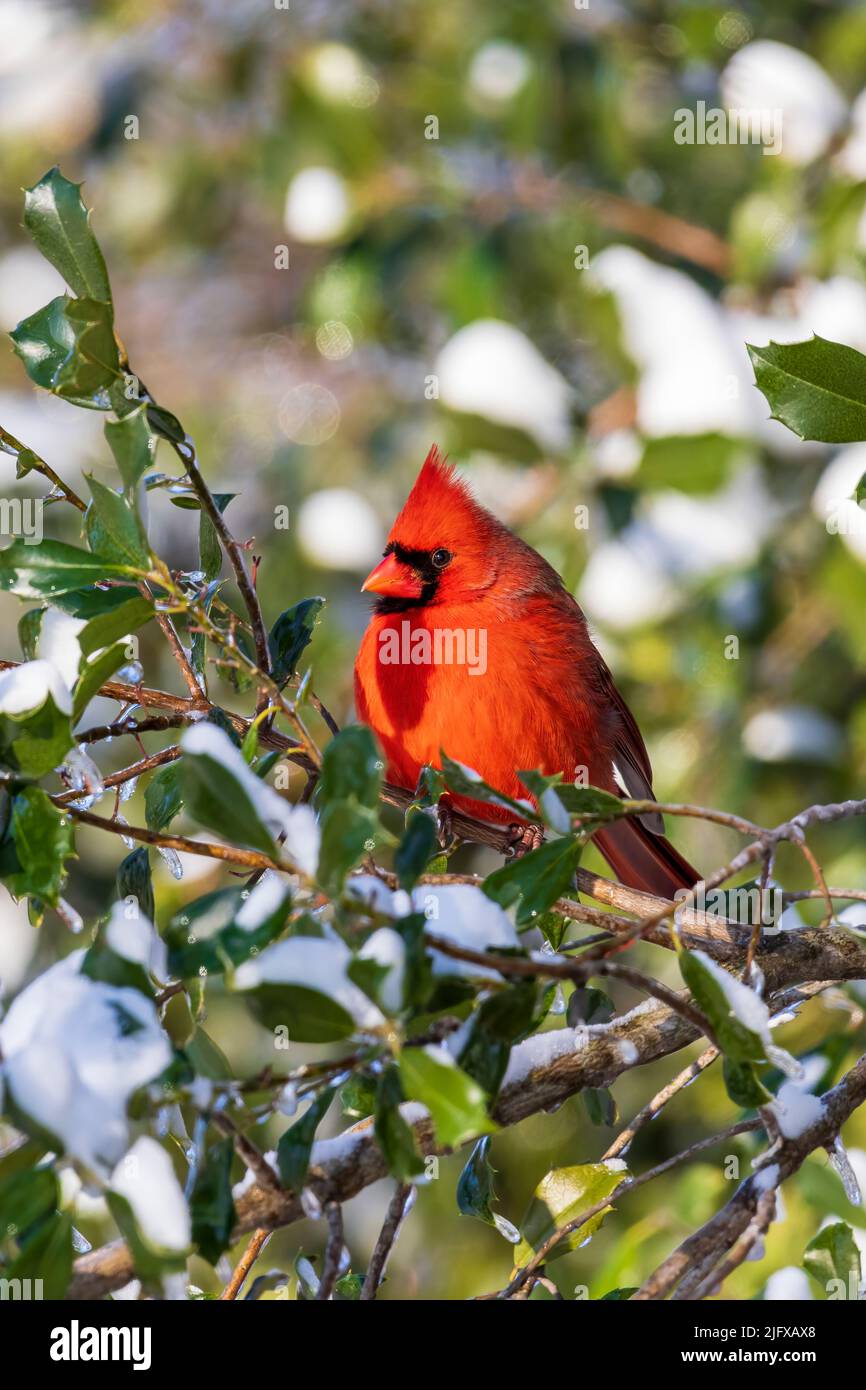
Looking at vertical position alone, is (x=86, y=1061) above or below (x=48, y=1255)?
above

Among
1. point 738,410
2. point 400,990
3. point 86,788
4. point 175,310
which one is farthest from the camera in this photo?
point 175,310

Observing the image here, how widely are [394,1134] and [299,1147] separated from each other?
157 millimetres

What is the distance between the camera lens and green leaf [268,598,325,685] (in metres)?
1.58

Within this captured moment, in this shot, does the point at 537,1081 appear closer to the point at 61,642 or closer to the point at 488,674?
the point at 61,642

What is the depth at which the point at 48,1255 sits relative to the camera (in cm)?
108

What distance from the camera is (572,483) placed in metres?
3.28

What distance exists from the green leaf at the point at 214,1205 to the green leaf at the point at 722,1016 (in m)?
0.39

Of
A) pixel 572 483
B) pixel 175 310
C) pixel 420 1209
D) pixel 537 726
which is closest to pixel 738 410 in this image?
pixel 572 483

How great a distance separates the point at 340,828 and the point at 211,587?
46 cm

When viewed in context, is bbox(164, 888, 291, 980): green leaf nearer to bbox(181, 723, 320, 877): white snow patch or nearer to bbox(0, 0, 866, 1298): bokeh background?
bbox(181, 723, 320, 877): white snow patch

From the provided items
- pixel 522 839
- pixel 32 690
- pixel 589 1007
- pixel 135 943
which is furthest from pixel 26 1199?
pixel 522 839

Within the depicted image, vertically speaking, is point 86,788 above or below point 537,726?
above
